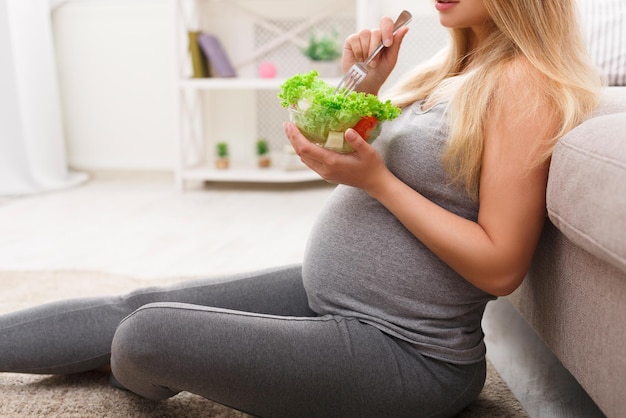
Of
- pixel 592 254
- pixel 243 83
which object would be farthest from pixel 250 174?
pixel 592 254

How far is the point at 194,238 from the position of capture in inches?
88.4

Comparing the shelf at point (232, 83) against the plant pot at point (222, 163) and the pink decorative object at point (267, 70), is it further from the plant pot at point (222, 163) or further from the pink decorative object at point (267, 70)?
the plant pot at point (222, 163)

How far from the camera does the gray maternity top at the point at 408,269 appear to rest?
0.92 metres

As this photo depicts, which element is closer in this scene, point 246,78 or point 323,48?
point 323,48

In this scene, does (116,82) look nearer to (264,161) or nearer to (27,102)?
(27,102)

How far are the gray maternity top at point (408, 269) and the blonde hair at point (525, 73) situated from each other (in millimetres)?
35

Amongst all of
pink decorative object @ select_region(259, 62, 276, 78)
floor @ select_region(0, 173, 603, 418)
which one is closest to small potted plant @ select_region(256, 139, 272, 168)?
floor @ select_region(0, 173, 603, 418)

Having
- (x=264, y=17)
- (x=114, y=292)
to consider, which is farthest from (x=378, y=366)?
(x=264, y=17)

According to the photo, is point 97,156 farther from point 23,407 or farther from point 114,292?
point 23,407

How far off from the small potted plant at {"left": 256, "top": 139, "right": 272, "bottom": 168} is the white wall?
500 millimetres

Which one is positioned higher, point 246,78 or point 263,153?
point 246,78

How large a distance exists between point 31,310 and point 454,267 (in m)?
0.68

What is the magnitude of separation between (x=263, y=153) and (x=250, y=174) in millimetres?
169

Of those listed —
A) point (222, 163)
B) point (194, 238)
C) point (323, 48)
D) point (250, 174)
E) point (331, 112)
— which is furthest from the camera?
point (222, 163)
